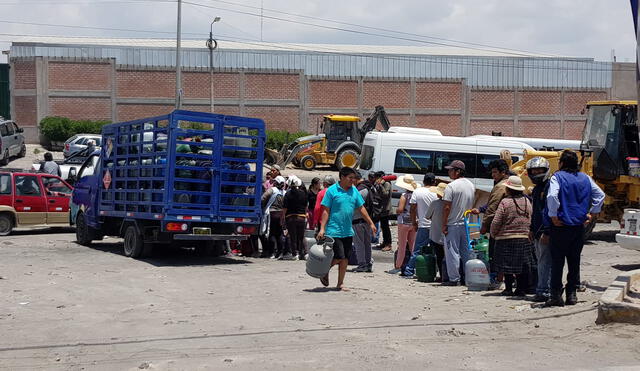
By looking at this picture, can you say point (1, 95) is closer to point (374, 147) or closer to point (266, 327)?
point (374, 147)

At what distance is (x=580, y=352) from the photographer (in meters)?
8.51

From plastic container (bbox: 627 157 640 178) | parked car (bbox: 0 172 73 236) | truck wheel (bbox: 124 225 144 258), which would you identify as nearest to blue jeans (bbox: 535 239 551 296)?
truck wheel (bbox: 124 225 144 258)

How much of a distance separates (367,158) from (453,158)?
261 cm

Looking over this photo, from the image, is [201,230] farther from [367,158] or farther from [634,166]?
[367,158]

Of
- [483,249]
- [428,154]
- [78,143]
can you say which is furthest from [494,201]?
[78,143]

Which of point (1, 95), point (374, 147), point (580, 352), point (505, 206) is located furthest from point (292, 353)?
point (1, 95)

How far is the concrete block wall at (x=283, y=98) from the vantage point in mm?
51438

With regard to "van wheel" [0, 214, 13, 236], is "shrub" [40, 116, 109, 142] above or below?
above

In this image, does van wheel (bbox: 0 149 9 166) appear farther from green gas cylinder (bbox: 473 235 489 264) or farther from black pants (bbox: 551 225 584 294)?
black pants (bbox: 551 225 584 294)

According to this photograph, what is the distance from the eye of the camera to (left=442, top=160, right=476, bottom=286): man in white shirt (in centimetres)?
1277

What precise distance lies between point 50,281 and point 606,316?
8.45m

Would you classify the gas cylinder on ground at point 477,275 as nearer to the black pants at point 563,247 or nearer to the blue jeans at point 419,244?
the blue jeans at point 419,244

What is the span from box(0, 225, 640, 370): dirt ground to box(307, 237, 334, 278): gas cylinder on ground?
0.33m

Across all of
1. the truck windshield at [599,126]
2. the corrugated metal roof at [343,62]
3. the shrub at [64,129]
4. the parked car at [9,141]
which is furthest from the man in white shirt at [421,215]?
the corrugated metal roof at [343,62]
